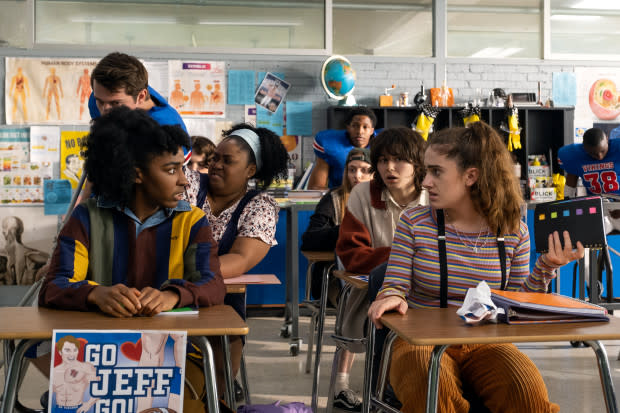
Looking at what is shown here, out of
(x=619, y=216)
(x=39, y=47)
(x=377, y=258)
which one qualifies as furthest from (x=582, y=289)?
(x=39, y=47)

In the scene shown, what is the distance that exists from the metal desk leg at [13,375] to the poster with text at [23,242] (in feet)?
16.3

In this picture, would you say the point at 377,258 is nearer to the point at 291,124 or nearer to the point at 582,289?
the point at 582,289

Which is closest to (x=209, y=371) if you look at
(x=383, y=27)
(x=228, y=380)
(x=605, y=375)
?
(x=228, y=380)

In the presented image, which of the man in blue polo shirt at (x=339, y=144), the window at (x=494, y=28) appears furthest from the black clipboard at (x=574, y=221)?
the window at (x=494, y=28)

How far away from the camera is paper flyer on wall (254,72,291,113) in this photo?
6.28 metres

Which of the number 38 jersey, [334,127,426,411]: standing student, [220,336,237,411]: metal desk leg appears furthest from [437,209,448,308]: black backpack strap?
the number 38 jersey

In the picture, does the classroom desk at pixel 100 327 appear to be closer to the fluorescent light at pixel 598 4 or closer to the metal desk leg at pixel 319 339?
the metal desk leg at pixel 319 339

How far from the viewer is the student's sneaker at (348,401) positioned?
101 inches

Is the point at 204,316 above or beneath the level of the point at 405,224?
beneath

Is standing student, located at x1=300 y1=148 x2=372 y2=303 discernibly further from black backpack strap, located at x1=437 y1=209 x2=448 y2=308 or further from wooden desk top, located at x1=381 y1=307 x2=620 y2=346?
wooden desk top, located at x1=381 y1=307 x2=620 y2=346

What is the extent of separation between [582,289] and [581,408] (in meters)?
1.49

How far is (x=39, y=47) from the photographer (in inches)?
238

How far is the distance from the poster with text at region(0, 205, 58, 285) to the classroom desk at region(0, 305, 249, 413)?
16.1ft

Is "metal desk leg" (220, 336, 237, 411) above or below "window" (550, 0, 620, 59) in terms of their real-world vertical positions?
below
